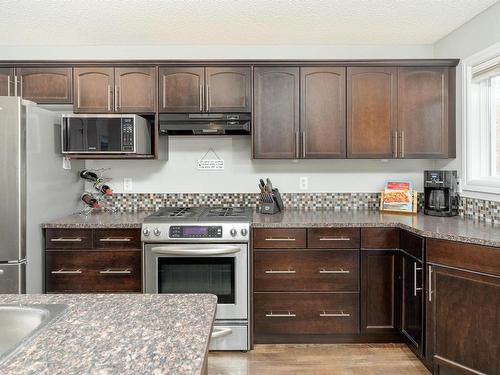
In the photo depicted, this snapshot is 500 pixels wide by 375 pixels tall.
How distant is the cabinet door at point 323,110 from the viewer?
2.88m

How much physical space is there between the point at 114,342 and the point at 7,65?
9.64 feet

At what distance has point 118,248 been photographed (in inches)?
101

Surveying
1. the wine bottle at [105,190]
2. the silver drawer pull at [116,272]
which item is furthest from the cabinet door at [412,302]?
the wine bottle at [105,190]

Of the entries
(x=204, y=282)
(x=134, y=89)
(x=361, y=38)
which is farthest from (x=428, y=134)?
(x=134, y=89)

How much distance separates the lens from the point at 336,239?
8.35 ft

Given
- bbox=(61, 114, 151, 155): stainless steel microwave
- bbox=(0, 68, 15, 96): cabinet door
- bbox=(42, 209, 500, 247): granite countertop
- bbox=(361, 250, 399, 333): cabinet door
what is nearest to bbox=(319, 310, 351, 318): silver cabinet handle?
bbox=(361, 250, 399, 333): cabinet door

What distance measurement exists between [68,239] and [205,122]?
1.32 meters

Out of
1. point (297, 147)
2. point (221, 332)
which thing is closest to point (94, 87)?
point (297, 147)

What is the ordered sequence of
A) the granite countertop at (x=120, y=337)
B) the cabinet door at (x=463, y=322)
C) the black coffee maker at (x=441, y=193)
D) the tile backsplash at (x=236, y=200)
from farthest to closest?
the tile backsplash at (x=236, y=200) < the black coffee maker at (x=441, y=193) < the cabinet door at (x=463, y=322) < the granite countertop at (x=120, y=337)

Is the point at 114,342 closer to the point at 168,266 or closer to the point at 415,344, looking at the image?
the point at 168,266

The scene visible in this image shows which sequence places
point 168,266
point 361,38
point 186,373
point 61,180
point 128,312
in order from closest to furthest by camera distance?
1. point 186,373
2. point 128,312
3. point 168,266
4. point 61,180
5. point 361,38

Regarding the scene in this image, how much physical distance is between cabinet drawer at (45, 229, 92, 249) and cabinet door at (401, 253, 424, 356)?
221 cm

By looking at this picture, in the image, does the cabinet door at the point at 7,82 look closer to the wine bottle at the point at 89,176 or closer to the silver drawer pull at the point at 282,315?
the wine bottle at the point at 89,176

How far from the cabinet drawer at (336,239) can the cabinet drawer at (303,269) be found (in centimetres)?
4
